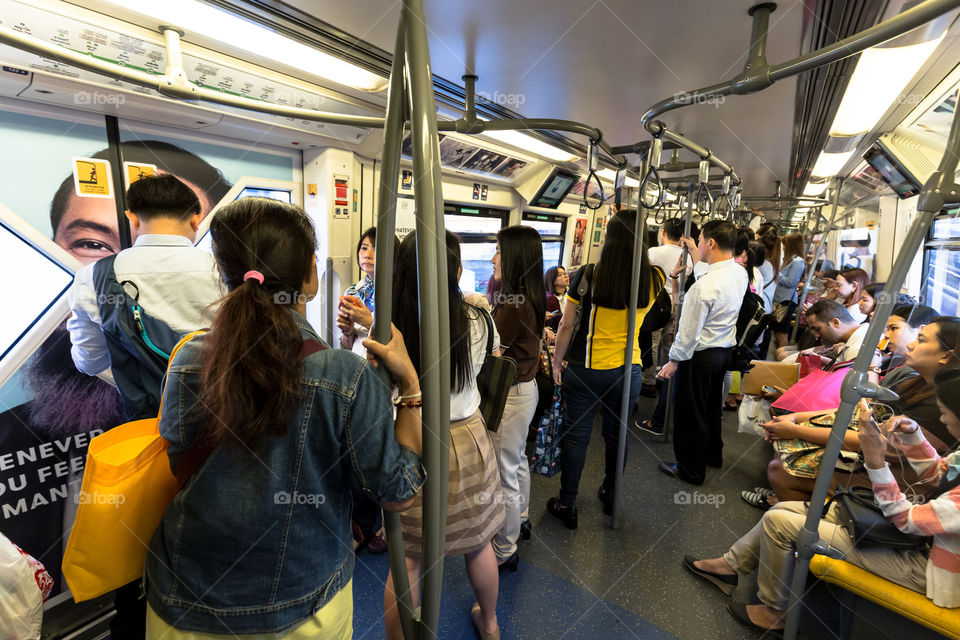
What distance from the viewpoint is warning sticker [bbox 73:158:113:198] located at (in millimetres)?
1927

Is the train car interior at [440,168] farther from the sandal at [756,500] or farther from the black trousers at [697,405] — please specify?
the black trousers at [697,405]

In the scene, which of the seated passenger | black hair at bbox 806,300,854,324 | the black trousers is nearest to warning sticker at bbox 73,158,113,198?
the black trousers

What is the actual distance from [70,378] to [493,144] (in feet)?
9.75

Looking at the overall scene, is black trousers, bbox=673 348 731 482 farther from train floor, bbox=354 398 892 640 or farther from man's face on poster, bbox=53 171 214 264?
man's face on poster, bbox=53 171 214 264

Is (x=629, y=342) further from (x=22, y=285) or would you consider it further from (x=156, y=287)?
(x=22, y=285)

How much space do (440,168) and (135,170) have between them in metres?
2.20

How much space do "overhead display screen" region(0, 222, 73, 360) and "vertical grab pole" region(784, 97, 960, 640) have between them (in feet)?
9.85

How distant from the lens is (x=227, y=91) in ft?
6.08

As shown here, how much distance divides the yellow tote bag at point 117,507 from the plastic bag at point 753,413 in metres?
3.47

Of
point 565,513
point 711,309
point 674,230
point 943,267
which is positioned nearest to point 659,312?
Answer: point 711,309

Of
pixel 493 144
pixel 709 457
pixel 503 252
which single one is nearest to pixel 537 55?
pixel 503 252

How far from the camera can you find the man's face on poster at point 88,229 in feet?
6.32

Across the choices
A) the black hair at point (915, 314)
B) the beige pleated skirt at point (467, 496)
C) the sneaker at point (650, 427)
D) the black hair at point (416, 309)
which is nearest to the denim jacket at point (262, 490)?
the black hair at point (416, 309)

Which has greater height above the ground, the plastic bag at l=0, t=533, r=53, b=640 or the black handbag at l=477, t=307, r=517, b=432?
the black handbag at l=477, t=307, r=517, b=432
